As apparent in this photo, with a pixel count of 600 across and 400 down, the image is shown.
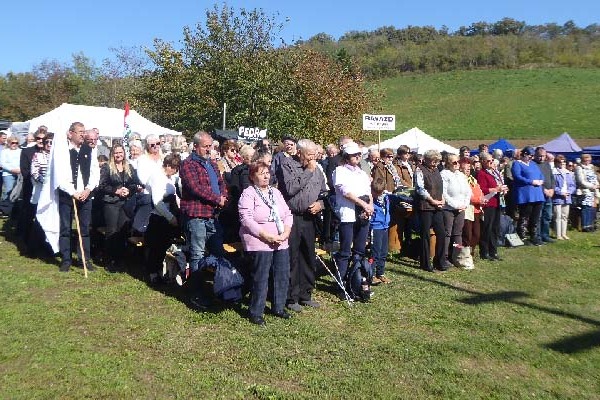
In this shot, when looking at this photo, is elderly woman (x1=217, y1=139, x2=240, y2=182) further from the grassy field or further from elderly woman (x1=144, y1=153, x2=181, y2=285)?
the grassy field

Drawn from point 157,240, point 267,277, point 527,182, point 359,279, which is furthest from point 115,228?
point 527,182

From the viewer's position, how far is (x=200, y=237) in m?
6.04

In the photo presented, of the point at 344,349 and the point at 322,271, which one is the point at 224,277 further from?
the point at 322,271

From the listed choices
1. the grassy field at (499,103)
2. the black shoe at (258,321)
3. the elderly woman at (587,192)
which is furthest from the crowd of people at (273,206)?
the grassy field at (499,103)

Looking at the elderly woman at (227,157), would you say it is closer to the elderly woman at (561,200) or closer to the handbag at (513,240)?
the handbag at (513,240)

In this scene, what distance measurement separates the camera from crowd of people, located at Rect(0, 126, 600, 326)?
585 centimetres

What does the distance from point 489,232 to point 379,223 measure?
2.89 m

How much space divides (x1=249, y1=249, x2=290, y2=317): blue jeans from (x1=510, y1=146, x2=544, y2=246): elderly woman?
21.2ft

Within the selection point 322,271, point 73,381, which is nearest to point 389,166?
point 322,271

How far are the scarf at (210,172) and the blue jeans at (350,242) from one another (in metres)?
1.60

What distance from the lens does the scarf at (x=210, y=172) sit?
20.0 ft

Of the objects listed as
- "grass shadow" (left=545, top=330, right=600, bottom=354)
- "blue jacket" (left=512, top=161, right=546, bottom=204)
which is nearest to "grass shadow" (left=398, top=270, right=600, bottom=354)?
"grass shadow" (left=545, top=330, right=600, bottom=354)

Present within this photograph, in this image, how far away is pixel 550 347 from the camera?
208 inches

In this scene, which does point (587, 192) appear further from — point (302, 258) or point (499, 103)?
point (499, 103)
